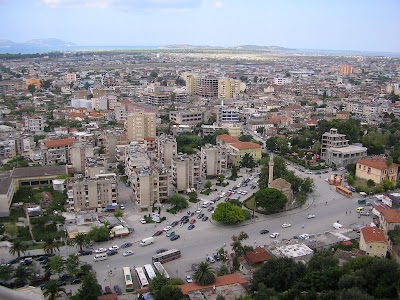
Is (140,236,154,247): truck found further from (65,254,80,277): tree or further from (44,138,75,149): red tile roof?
(44,138,75,149): red tile roof

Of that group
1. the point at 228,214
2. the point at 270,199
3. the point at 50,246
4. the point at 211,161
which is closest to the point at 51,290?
the point at 50,246

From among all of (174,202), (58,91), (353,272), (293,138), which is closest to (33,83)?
(58,91)

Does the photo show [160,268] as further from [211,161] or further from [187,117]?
[187,117]

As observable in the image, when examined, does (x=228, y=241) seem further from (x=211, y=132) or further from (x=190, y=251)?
(x=211, y=132)

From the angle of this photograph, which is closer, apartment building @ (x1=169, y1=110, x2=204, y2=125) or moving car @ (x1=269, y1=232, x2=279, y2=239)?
moving car @ (x1=269, y1=232, x2=279, y2=239)

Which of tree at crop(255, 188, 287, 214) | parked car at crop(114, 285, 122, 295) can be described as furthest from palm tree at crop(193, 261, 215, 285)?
tree at crop(255, 188, 287, 214)

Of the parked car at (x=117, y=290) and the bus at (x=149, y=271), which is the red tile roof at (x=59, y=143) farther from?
the parked car at (x=117, y=290)

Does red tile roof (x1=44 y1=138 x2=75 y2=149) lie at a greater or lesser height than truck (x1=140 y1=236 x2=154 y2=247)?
greater
